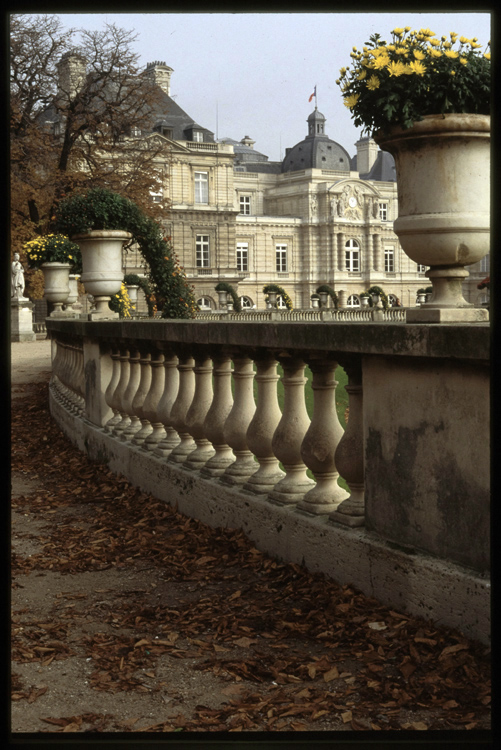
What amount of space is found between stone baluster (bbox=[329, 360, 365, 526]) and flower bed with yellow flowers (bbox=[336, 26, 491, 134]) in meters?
0.86

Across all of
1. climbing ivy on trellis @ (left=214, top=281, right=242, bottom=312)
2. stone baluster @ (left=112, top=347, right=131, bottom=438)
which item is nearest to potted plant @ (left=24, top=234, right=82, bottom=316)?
stone baluster @ (left=112, top=347, right=131, bottom=438)

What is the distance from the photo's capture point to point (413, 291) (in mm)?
69062

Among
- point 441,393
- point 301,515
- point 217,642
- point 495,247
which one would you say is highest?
point 495,247

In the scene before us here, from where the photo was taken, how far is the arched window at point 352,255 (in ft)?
235

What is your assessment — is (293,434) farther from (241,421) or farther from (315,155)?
(315,155)

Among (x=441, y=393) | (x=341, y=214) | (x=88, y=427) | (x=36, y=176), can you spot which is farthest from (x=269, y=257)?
(x=441, y=393)

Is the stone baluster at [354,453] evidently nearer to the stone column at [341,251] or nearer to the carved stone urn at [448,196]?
the carved stone urn at [448,196]

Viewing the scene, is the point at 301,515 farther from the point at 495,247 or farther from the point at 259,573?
the point at 495,247

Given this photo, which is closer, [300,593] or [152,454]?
[300,593]

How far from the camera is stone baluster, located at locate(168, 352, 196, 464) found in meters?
4.80

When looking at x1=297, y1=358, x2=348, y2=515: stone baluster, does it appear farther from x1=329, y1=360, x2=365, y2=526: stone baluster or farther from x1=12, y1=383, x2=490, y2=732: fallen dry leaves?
x1=12, y1=383, x2=490, y2=732: fallen dry leaves

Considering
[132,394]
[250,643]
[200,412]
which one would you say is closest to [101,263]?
[132,394]

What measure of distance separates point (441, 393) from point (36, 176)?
86.3ft

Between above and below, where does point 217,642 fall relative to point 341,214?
below
